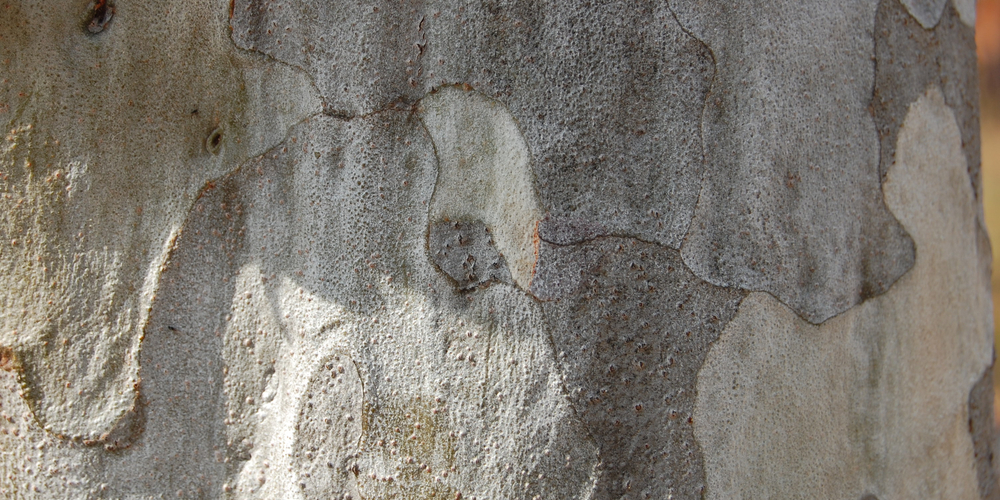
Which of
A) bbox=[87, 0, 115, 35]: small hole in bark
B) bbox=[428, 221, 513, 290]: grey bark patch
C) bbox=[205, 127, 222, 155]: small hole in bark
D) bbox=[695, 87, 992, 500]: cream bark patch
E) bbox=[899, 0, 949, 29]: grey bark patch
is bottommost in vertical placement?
bbox=[695, 87, 992, 500]: cream bark patch

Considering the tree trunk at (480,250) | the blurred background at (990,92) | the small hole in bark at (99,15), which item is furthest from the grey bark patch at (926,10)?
the blurred background at (990,92)

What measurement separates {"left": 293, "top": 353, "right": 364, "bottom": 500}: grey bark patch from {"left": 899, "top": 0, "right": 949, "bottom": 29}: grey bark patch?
709 millimetres

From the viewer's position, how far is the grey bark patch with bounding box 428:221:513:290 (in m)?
0.63

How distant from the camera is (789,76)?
0.64 m

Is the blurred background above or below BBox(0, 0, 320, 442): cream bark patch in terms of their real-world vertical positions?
above

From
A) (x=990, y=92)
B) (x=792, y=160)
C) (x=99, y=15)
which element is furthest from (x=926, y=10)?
(x=990, y=92)

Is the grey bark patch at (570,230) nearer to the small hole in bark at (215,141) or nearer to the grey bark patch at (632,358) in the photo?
the grey bark patch at (632,358)

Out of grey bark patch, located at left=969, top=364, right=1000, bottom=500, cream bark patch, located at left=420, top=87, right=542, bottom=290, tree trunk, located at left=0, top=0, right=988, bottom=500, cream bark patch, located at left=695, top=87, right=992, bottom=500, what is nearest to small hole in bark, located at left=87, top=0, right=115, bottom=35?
tree trunk, located at left=0, top=0, right=988, bottom=500

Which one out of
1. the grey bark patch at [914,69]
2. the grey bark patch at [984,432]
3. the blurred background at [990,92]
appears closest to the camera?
the grey bark patch at [914,69]

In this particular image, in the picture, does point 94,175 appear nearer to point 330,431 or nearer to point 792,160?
point 330,431

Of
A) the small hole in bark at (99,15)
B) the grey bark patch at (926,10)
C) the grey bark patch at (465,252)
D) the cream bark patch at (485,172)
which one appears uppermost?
the small hole in bark at (99,15)

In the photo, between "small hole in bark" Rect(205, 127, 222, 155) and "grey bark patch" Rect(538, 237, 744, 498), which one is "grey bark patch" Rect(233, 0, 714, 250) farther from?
"small hole in bark" Rect(205, 127, 222, 155)

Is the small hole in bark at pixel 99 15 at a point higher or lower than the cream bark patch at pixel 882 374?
higher

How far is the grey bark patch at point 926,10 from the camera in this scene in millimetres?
733
